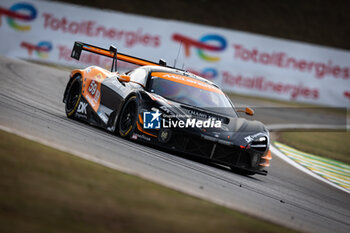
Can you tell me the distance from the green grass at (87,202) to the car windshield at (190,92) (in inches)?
115

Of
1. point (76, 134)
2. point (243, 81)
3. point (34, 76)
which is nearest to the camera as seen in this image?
point (76, 134)

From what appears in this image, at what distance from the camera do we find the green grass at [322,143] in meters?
12.4

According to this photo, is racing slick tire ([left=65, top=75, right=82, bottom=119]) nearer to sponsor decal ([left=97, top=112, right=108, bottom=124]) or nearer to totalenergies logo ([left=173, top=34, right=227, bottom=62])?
sponsor decal ([left=97, top=112, right=108, bottom=124])

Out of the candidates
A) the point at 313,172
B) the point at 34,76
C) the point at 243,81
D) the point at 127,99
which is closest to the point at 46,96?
the point at 34,76

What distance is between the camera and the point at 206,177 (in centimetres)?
666

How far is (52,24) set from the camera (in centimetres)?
2023

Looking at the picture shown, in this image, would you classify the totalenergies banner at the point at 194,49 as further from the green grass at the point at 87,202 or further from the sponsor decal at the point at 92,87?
the green grass at the point at 87,202

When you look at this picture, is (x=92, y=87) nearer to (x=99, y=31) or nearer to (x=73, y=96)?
(x=73, y=96)

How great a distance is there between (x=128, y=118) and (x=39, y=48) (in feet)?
42.0

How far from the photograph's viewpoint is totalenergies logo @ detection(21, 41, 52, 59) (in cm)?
2003

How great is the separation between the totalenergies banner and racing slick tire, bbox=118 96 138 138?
10377 millimetres

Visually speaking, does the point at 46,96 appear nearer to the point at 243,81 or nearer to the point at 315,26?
the point at 243,81

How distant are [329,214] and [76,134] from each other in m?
3.10

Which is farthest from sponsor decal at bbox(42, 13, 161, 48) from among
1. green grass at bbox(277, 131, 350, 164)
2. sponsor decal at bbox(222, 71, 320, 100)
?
green grass at bbox(277, 131, 350, 164)
